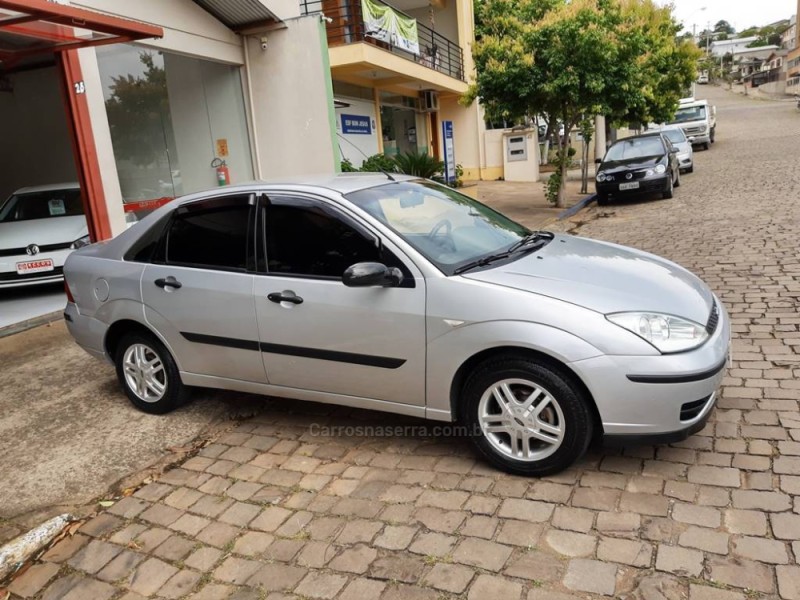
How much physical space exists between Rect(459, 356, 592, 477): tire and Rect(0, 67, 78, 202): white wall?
10362 mm

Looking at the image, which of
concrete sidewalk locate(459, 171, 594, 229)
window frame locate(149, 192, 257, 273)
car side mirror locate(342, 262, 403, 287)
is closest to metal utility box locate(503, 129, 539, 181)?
concrete sidewalk locate(459, 171, 594, 229)

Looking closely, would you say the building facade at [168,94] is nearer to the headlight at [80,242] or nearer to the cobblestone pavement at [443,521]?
the headlight at [80,242]

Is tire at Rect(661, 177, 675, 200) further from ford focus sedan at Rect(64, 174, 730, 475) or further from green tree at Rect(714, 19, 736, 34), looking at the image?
green tree at Rect(714, 19, 736, 34)

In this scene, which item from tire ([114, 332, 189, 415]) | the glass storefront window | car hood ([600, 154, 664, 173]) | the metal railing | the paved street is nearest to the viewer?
tire ([114, 332, 189, 415])

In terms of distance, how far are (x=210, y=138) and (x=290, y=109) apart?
148cm

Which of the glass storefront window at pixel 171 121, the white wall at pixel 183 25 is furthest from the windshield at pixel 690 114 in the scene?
the white wall at pixel 183 25

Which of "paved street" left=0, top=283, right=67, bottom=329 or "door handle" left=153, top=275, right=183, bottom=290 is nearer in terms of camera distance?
"door handle" left=153, top=275, right=183, bottom=290

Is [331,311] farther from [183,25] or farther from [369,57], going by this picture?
[369,57]

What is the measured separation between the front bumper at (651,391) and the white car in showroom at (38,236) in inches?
298

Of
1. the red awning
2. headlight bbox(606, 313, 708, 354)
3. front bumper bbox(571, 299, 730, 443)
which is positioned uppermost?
the red awning

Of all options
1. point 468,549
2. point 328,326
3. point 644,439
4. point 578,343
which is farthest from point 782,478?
point 328,326

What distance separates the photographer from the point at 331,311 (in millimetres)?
3736

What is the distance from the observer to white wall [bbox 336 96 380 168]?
1527 cm

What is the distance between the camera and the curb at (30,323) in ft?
23.1
